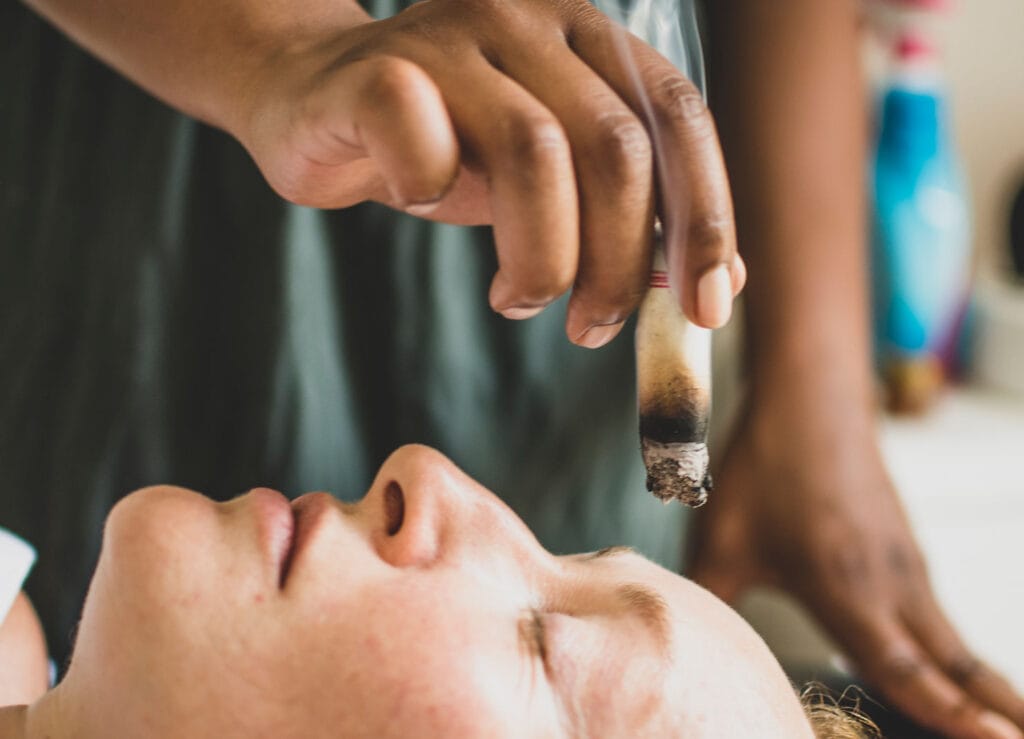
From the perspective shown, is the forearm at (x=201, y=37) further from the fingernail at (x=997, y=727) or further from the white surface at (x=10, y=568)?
the fingernail at (x=997, y=727)

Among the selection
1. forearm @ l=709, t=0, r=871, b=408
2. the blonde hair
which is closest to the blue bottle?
forearm @ l=709, t=0, r=871, b=408

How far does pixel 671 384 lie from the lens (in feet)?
1.74

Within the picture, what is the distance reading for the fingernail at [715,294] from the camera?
49 cm

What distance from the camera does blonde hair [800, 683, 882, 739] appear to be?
0.88 metres

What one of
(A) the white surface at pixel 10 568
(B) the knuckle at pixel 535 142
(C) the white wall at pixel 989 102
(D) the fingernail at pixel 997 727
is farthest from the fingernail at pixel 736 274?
(C) the white wall at pixel 989 102

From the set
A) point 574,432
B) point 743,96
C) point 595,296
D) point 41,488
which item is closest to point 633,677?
point 595,296

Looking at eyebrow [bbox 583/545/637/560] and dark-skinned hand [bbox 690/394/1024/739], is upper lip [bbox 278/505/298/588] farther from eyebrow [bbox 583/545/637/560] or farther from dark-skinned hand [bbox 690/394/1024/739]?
dark-skinned hand [bbox 690/394/1024/739]

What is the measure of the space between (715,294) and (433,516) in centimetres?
27

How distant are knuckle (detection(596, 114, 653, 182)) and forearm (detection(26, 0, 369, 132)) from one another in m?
0.19

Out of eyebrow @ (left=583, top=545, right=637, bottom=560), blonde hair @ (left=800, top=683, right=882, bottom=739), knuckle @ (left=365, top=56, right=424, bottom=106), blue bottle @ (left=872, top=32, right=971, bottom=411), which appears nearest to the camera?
knuckle @ (left=365, top=56, right=424, bottom=106)

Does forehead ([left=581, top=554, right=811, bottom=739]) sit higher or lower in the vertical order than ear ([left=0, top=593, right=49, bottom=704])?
higher

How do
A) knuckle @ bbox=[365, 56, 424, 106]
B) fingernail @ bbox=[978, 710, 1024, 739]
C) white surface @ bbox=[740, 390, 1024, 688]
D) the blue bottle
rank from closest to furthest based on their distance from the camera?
knuckle @ bbox=[365, 56, 424, 106], fingernail @ bbox=[978, 710, 1024, 739], white surface @ bbox=[740, 390, 1024, 688], the blue bottle

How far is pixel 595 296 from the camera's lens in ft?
1.69

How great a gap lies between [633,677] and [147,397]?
21.9 inches
